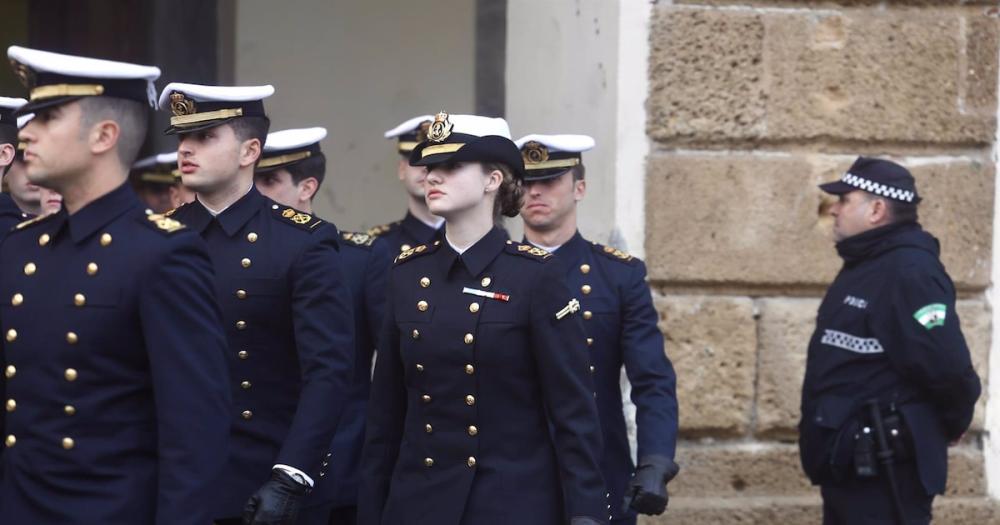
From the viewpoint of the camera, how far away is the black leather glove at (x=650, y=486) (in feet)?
14.9

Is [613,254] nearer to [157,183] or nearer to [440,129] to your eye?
[440,129]

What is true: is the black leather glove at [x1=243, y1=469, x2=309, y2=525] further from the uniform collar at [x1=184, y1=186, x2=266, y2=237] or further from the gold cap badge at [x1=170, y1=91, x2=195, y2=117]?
the gold cap badge at [x1=170, y1=91, x2=195, y2=117]

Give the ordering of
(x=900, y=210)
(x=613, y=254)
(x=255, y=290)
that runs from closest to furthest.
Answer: (x=255, y=290), (x=613, y=254), (x=900, y=210)

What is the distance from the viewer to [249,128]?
4336 millimetres

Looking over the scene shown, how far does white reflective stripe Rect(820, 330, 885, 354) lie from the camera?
5.29 metres

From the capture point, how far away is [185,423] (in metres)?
3.16

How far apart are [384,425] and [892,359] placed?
1894 mm

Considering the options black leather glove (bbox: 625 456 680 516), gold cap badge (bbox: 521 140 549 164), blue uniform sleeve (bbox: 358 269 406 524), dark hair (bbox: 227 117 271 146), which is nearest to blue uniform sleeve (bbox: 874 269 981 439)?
black leather glove (bbox: 625 456 680 516)

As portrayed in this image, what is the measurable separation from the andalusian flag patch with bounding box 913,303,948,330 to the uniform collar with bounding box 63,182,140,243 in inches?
111

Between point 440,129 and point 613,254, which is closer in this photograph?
point 440,129

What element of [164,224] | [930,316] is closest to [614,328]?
[930,316]

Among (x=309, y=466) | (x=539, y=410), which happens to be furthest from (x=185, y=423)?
(x=539, y=410)

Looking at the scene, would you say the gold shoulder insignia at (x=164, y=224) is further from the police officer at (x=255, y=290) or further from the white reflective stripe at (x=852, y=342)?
the white reflective stripe at (x=852, y=342)

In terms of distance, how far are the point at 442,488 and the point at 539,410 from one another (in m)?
0.30
